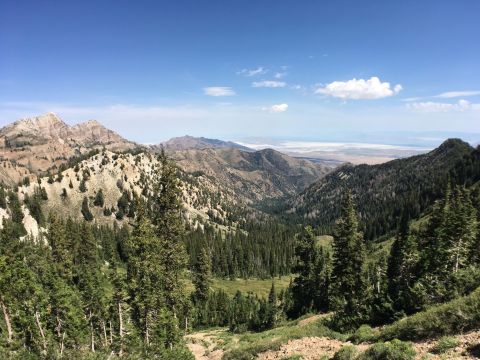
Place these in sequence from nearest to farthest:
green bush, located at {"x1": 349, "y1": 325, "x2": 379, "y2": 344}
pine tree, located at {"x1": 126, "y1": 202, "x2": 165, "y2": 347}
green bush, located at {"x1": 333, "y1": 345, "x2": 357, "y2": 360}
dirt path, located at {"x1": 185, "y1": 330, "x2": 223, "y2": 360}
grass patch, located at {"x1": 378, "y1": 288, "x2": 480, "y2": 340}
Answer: grass patch, located at {"x1": 378, "y1": 288, "x2": 480, "y2": 340}
green bush, located at {"x1": 333, "y1": 345, "x2": 357, "y2": 360}
green bush, located at {"x1": 349, "y1": 325, "x2": 379, "y2": 344}
pine tree, located at {"x1": 126, "y1": 202, "x2": 165, "y2": 347}
dirt path, located at {"x1": 185, "y1": 330, "x2": 223, "y2": 360}

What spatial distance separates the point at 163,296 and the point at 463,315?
3133 cm

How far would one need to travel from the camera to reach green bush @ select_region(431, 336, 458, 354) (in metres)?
17.7

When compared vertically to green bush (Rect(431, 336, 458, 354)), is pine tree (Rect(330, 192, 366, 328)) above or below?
below

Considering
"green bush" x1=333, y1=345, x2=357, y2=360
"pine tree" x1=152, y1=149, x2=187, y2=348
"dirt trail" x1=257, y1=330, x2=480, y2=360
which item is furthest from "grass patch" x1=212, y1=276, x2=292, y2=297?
"green bush" x1=333, y1=345, x2=357, y2=360

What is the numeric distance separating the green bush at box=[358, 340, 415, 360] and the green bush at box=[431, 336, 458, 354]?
1.16 metres

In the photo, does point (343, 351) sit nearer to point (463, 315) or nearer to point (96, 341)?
point (463, 315)

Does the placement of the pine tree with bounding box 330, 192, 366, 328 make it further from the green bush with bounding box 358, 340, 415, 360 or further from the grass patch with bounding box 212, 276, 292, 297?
the grass patch with bounding box 212, 276, 292, 297

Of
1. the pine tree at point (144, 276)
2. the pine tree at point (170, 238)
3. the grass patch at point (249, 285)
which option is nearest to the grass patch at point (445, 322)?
the pine tree at point (144, 276)

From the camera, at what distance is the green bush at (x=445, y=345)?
58.0ft

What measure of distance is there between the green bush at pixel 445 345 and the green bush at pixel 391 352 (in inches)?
45.6

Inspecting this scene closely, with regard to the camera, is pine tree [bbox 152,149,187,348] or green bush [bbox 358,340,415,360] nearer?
green bush [bbox 358,340,415,360]

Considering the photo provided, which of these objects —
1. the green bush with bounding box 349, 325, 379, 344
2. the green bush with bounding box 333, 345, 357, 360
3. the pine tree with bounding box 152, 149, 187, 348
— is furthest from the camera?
the pine tree with bounding box 152, 149, 187, 348

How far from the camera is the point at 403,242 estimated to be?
67000mm

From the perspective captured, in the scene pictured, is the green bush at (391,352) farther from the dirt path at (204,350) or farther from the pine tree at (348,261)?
the pine tree at (348,261)
